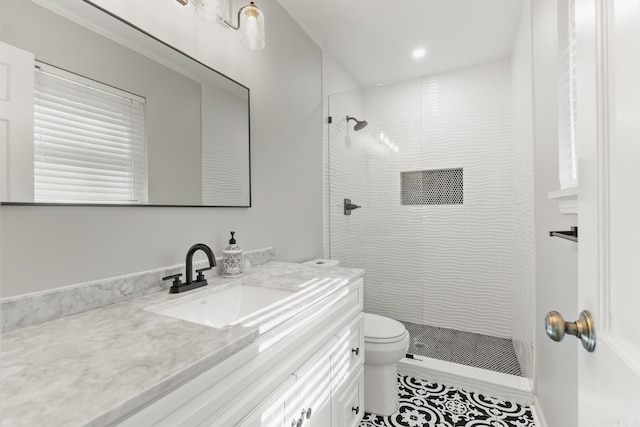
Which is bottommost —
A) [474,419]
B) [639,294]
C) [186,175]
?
[474,419]

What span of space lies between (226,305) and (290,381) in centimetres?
44

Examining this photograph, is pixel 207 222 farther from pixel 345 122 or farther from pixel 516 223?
pixel 516 223

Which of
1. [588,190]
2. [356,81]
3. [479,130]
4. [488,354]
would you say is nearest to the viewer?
[588,190]

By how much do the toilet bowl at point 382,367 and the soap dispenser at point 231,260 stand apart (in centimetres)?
84

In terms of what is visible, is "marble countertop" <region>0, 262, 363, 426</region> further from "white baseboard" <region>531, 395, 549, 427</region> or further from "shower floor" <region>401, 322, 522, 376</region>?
"shower floor" <region>401, 322, 522, 376</region>

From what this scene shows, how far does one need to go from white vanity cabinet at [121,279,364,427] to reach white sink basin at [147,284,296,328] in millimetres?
175

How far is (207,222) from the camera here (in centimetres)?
136

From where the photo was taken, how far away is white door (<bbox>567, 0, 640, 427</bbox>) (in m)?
0.37

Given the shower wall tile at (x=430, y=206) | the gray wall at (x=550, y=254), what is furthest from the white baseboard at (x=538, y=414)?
the shower wall tile at (x=430, y=206)

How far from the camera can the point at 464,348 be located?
229 centimetres

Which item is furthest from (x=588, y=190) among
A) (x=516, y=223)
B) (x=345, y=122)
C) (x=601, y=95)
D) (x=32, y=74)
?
(x=345, y=122)

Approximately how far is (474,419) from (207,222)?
1784mm

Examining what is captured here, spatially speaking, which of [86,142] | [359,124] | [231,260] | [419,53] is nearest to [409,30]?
[419,53]

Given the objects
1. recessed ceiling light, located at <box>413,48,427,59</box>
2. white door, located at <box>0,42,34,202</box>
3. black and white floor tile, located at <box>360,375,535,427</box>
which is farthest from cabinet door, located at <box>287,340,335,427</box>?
recessed ceiling light, located at <box>413,48,427,59</box>
